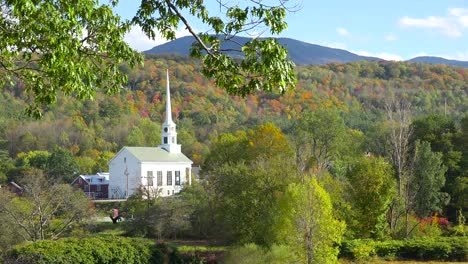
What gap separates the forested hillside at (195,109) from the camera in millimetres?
78312

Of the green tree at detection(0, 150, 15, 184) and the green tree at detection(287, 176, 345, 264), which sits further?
the green tree at detection(0, 150, 15, 184)

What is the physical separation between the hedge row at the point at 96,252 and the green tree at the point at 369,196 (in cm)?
875

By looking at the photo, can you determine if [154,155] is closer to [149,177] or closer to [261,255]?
[149,177]

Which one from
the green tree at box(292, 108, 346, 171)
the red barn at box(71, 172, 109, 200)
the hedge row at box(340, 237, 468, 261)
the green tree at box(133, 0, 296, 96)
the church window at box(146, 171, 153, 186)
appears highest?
the green tree at box(133, 0, 296, 96)

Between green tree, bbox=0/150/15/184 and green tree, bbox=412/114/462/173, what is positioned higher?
green tree, bbox=412/114/462/173

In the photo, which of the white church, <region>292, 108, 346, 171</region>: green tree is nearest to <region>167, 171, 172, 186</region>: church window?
the white church

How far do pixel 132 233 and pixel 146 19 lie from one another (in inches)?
1187

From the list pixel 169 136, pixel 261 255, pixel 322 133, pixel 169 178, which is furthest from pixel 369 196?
pixel 169 136

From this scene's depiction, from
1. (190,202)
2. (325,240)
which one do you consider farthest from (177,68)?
(325,240)

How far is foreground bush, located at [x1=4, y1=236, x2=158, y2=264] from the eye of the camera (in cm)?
2587

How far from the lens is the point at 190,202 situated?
126 feet

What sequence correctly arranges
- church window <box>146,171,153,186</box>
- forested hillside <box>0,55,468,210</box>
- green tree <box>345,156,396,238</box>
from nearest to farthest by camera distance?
green tree <box>345,156,396,238</box>, church window <box>146,171,153,186</box>, forested hillside <box>0,55,468,210</box>

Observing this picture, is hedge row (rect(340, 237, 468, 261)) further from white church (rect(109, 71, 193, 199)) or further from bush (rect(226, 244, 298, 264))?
white church (rect(109, 71, 193, 199))

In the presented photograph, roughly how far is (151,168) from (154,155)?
4.60 ft
